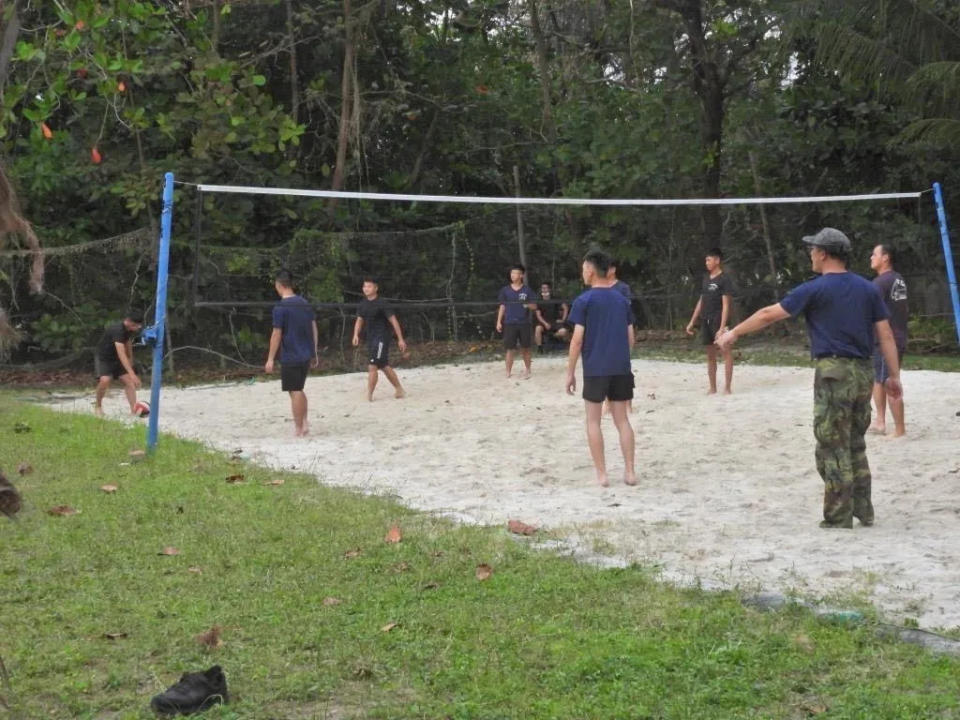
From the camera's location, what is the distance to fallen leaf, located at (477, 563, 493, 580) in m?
6.31

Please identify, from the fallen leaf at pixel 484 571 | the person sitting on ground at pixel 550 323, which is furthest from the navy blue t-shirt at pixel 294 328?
the person sitting on ground at pixel 550 323

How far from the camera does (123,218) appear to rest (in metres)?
22.4

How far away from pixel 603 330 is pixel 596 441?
822 millimetres

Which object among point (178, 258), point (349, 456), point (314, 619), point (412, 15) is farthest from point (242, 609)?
point (412, 15)

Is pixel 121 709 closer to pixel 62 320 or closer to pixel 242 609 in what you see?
pixel 242 609

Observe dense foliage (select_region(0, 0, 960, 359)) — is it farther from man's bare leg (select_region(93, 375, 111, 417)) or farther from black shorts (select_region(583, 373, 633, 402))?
black shorts (select_region(583, 373, 633, 402))

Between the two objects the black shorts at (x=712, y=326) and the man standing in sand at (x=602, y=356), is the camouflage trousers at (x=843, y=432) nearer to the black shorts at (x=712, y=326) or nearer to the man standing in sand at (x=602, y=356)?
the man standing in sand at (x=602, y=356)

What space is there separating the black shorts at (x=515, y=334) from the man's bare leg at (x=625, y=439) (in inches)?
318

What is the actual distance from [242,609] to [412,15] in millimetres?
19484

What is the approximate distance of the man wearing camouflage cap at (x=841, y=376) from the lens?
7.71m

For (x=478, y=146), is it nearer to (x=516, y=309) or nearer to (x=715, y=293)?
(x=516, y=309)

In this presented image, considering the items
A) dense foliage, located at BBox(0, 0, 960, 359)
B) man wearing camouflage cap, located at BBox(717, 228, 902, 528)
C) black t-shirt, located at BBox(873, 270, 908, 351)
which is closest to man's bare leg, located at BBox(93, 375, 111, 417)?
dense foliage, located at BBox(0, 0, 960, 359)

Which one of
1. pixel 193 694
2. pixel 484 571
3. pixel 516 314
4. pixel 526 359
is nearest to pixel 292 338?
pixel 516 314

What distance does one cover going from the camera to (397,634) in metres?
5.32
